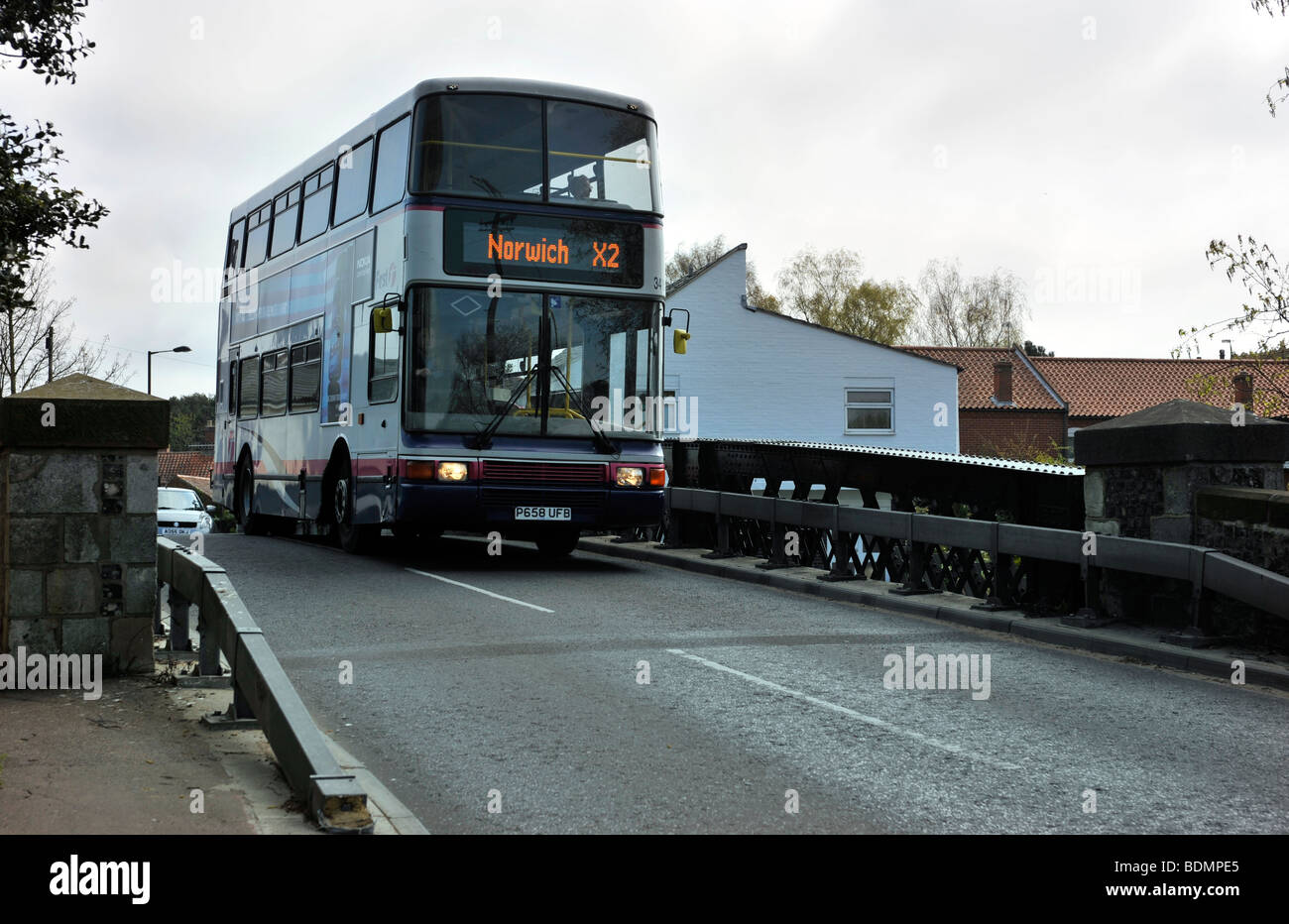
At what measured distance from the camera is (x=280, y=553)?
1672 cm

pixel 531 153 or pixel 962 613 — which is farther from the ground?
pixel 531 153

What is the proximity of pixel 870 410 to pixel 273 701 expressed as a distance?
41103mm

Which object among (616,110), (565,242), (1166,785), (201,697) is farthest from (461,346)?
(1166,785)

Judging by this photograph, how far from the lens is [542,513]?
14.5m

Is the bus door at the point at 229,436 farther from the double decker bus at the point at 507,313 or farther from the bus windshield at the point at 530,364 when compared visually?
the bus windshield at the point at 530,364

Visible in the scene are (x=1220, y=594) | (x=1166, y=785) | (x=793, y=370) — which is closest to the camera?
(x=1166, y=785)

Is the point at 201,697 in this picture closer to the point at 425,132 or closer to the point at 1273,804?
the point at 1273,804

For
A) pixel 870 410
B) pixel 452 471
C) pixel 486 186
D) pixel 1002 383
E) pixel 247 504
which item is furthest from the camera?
pixel 1002 383

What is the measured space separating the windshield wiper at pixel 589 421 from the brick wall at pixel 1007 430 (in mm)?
39371

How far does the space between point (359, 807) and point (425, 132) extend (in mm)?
10593

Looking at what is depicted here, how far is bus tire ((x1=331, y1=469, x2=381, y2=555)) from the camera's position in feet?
52.9

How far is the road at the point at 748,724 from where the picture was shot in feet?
18.6

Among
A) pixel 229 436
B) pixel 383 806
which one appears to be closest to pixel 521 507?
pixel 383 806

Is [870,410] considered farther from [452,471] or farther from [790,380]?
[452,471]
